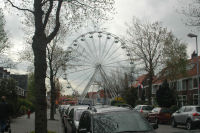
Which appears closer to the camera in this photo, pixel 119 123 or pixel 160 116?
pixel 119 123

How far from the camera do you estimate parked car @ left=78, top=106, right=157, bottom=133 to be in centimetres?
673

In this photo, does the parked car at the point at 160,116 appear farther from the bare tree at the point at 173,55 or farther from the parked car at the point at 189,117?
the bare tree at the point at 173,55

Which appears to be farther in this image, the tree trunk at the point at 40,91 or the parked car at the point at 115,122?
the tree trunk at the point at 40,91

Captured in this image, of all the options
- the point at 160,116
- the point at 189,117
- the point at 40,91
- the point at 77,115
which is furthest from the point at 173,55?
the point at 40,91

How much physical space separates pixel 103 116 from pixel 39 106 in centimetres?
392

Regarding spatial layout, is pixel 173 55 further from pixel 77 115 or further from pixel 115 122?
pixel 115 122

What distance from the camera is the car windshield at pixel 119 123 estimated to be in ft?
22.1

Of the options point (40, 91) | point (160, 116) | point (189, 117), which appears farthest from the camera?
point (160, 116)

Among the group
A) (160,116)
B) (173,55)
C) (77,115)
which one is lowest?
(160,116)

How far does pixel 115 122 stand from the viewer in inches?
272

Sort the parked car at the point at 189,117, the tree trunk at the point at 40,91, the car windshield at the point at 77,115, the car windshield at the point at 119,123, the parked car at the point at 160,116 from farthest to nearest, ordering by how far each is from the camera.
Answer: the parked car at the point at 160,116, the parked car at the point at 189,117, the car windshield at the point at 77,115, the tree trunk at the point at 40,91, the car windshield at the point at 119,123

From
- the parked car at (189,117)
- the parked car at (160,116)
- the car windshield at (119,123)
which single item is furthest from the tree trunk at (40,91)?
the parked car at (160,116)

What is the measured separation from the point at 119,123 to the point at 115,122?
0.31ft

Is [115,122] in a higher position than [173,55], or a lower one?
lower
